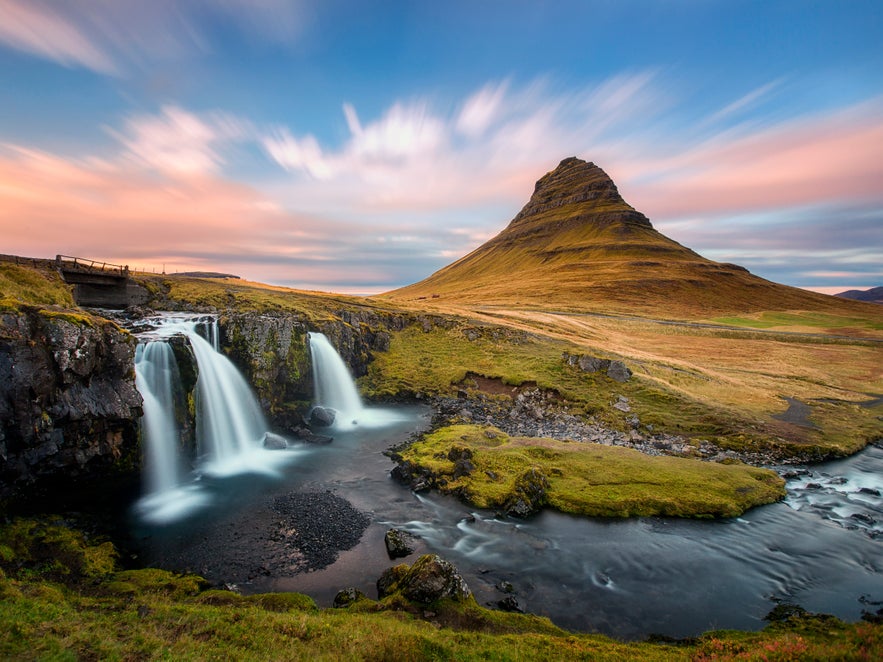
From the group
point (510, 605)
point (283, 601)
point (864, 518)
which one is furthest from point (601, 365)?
point (283, 601)

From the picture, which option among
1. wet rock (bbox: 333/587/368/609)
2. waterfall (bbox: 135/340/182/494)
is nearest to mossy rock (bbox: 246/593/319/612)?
wet rock (bbox: 333/587/368/609)

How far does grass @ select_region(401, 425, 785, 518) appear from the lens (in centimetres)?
2469

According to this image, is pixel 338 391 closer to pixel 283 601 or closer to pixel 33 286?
pixel 33 286

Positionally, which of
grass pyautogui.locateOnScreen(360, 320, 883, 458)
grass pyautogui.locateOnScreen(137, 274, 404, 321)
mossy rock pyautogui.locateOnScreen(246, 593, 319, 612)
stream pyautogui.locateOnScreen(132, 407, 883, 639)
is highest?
grass pyautogui.locateOnScreen(137, 274, 404, 321)

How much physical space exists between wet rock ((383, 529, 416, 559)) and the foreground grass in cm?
430

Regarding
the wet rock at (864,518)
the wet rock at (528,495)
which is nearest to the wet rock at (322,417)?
the wet rock at (528,495)

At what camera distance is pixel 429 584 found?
51.9 feet

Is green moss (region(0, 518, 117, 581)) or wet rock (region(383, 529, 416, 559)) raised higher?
green moss (region(0, 518, 117, 581))

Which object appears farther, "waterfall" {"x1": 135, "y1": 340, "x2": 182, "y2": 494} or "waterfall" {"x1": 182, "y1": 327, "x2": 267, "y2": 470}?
"waterfall" {"x1": 182, "y1": 327, "x2": 267, "y2": 470}

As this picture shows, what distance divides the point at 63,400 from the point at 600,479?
32.5m

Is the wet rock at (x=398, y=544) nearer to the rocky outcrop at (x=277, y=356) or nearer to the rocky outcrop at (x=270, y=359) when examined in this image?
the rocky outcrop at (x=277, y=356)

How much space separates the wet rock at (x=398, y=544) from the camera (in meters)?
20.3

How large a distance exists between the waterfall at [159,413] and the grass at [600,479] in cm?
1669

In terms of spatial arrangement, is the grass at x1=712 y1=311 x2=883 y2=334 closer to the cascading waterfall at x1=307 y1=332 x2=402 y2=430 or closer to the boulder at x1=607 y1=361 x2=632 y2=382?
the boulder at x1=607 y1=361 x2=632 y2=382
